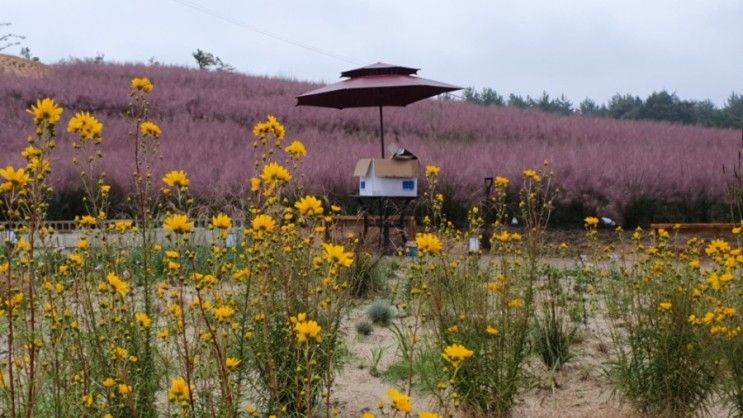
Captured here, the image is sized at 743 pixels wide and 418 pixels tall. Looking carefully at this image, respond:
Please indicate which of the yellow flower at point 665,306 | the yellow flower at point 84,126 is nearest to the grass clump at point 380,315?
the yellow flower at point 665,306

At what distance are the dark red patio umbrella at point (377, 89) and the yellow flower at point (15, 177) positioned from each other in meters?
6.16

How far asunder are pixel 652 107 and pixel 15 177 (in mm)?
45618

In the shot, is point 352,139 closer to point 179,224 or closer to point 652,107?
point 179,224

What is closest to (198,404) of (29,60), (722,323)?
(722,323)

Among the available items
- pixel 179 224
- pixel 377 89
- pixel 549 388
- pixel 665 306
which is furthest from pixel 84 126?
pixel 377 89

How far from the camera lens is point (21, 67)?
898 inches

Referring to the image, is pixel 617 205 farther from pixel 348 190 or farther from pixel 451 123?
pixel 451 123

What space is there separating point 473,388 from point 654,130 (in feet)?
64.5

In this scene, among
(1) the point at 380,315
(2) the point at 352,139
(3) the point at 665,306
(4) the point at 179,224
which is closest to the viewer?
(4) the point at 179,224

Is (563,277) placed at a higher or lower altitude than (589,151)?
lower

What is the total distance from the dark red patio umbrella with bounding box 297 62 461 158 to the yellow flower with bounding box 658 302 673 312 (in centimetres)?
516

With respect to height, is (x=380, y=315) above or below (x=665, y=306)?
below

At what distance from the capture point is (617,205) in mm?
10016

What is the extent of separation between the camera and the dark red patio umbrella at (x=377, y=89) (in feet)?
26.6
